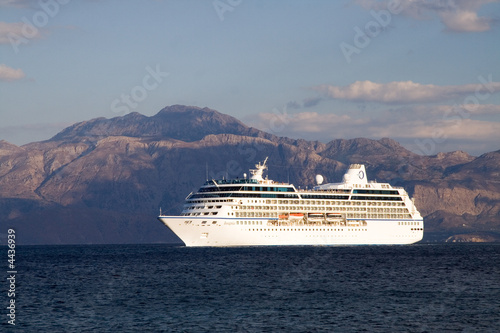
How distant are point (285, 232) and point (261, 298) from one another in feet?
285

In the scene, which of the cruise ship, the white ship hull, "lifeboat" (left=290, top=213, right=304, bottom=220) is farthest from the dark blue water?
"lifeboat" (left=290, top=213, right=304, bottom=220)

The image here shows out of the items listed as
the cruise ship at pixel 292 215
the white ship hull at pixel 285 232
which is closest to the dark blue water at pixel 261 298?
the white ship hull at pixel 285 232

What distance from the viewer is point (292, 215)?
167625 mm

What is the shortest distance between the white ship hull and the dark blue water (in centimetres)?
3220

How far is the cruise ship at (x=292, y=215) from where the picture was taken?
507 ft

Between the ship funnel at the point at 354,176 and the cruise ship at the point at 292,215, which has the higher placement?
the ship funnel at the point at 354,176

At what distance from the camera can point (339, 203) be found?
177500mm

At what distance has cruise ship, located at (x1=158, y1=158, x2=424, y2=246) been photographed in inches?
6083

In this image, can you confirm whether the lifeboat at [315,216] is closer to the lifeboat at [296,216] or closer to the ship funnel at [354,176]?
the lifeboat at [296,216]

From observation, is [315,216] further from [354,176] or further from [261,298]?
[261,298]

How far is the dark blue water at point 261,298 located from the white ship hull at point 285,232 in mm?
32204

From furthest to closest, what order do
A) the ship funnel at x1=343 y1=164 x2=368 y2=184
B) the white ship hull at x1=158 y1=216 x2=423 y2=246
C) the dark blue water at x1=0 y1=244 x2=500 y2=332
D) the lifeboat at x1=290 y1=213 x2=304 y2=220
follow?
1. the ship funnel at x1=343 y1=164 x2=368 y2=184
2. the lifeboat at x1=290 y1=213 x2=304 y2=220
3. the white ship hull at x1=158 y1=216 x2=423 y2=246
4. the dark blue water at x1=0 y1=244 x2=500 y2=332

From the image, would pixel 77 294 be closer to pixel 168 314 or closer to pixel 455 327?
pixel 168 314

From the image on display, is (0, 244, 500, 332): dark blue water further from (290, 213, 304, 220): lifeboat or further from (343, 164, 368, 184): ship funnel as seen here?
(343, 164, 368, 184): ship funnel
